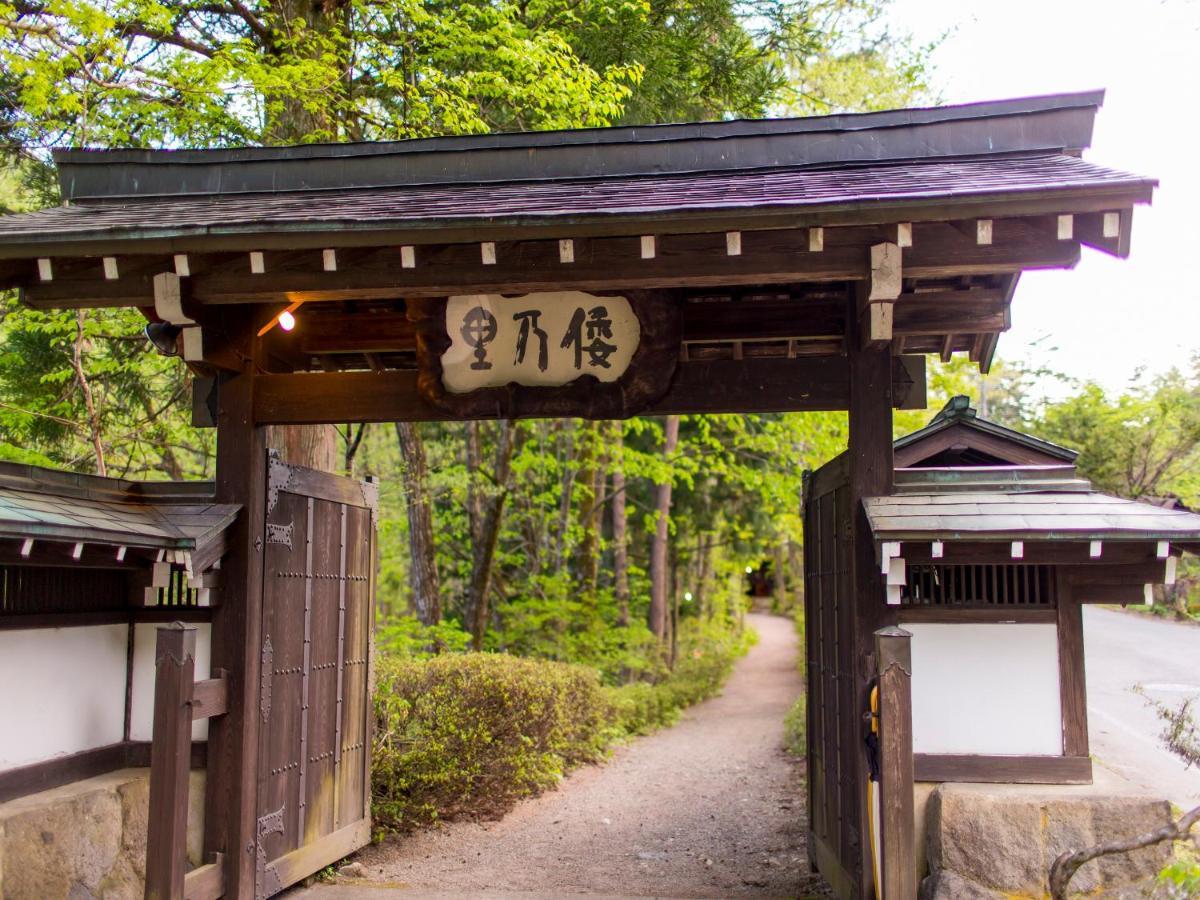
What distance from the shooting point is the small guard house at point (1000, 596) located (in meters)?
4.87

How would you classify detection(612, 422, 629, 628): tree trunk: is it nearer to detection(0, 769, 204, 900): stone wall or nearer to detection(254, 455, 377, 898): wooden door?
detection(254, 455, 377, 898): wooden door

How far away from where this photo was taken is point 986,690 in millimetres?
5344

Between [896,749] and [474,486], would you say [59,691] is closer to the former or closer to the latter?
[896,749]

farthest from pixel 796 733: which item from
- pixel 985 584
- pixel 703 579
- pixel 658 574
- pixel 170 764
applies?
pixel 703 579

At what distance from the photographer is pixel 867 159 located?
571 cm

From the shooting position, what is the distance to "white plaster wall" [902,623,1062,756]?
530 centimetres

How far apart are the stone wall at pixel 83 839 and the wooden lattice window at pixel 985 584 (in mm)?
4477

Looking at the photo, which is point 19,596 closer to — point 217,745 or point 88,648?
point 88,648

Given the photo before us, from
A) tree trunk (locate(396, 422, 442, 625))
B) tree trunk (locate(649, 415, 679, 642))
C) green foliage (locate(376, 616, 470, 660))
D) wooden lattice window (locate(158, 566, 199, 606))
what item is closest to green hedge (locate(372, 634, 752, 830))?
green foliage (locate(376, 616, 470, 660))

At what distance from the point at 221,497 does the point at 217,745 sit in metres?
1.51

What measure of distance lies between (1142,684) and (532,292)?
12.6 metres

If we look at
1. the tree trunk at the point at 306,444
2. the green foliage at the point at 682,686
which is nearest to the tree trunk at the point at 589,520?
the green foliage at the point at 682,686

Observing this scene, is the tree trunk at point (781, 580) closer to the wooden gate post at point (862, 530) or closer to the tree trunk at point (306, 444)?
the tree trunk at point (306, 444)

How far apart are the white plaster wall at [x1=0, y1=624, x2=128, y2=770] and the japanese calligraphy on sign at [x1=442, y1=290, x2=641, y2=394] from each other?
2586 mm
